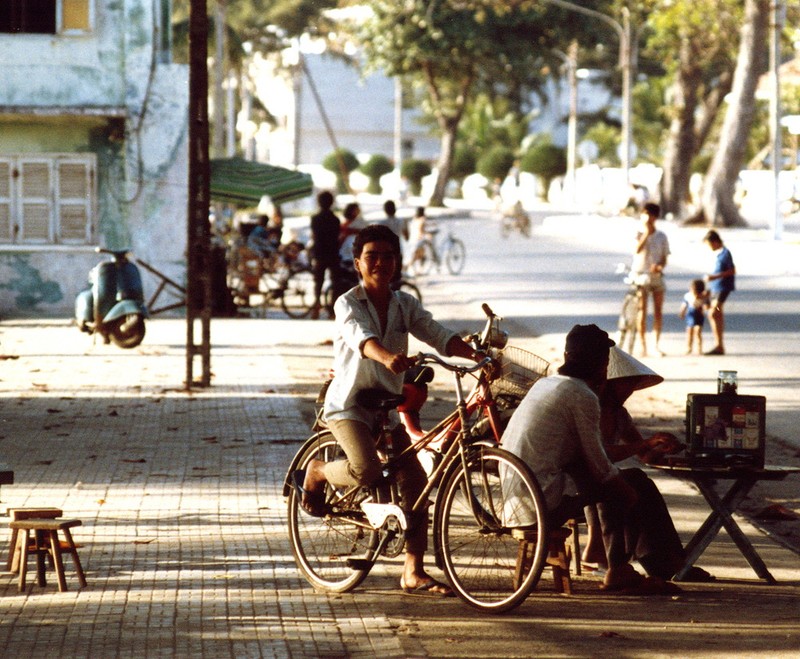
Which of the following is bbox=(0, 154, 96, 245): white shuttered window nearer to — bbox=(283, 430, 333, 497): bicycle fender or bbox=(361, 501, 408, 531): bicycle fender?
bbox=(283, 430, 333, 497): bicycle fender

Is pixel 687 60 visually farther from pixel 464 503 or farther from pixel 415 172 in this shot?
pixel 464 503

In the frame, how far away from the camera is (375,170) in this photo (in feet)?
315

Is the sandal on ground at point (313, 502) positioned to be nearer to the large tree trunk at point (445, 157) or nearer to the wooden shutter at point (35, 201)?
the wooden shutter at point (35, 201)

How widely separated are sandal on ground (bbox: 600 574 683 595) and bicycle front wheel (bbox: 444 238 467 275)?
87.5 ft

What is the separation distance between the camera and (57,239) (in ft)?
82.2

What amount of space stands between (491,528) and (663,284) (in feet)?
39.1

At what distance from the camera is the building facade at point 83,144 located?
24250mm

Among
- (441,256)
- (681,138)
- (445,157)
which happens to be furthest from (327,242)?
(445,157)

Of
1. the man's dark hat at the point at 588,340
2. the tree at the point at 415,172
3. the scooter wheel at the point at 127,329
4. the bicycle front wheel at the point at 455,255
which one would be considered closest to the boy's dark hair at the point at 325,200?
the scooter wheel at the point at 127,329

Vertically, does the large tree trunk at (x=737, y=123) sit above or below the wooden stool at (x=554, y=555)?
above

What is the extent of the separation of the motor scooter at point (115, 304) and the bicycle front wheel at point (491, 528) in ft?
40.6

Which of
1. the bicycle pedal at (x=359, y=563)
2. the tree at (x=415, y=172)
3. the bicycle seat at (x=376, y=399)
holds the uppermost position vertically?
the tree at (x=415, y=172)

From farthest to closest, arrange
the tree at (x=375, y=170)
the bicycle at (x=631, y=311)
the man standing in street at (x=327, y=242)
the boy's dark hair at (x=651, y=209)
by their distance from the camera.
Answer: the tree at (x=375, y=170) → the man standing in street at (x=327, y=242) → the bicycle at (x=631, y=311) → the boy's dark hair at (x=651, y=209)

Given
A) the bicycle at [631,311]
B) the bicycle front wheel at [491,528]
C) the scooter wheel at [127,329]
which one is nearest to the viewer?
the bicycle front wheel at [491,528]
